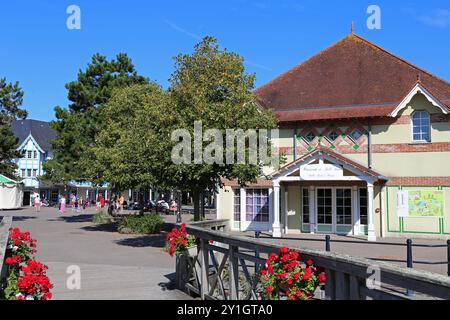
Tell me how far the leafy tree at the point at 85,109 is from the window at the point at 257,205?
10.8 metres

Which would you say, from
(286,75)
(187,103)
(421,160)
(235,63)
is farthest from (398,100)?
(187,103)

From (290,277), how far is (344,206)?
1764 cm

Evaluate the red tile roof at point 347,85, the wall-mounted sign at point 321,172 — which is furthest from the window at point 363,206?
the red tile roof at point 347,85

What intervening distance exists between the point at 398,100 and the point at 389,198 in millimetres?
4478

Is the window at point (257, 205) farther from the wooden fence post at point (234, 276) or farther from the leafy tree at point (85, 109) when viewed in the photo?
the wooden fence post at point (234, 276)

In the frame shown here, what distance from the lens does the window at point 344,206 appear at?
21.5m

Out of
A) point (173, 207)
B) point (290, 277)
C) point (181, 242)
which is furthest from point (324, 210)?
point (173, 207)

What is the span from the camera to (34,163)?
2685 inches

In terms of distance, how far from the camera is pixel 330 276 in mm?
4547

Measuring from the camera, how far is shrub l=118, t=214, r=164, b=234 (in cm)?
2091

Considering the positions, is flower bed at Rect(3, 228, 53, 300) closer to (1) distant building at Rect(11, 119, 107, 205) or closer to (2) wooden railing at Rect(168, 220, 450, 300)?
(2) wooden railing at Rect(168, 220, 450, 300)

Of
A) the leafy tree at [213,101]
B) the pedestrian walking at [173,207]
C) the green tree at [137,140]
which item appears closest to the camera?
the leafy tree at [213,101]
